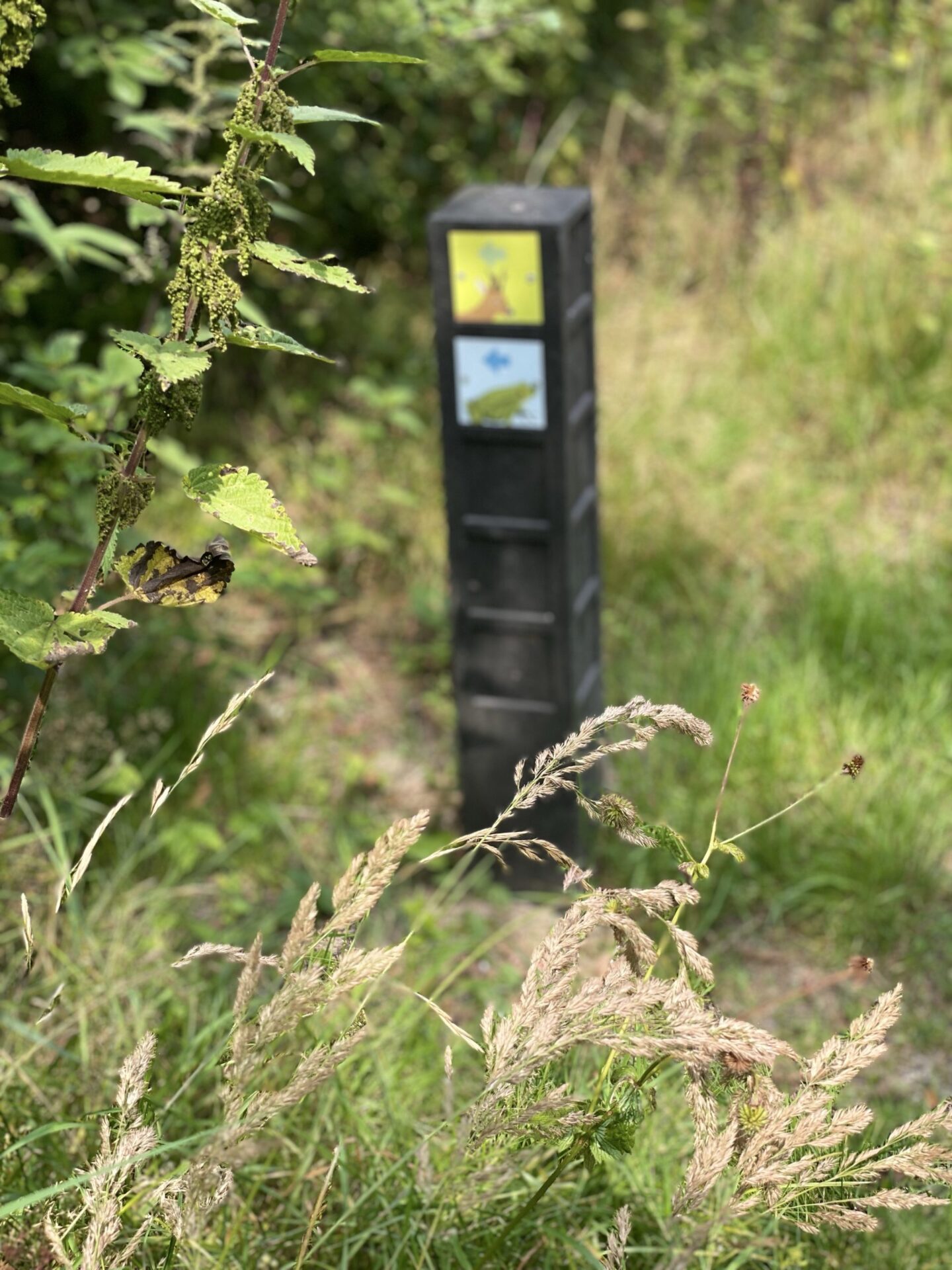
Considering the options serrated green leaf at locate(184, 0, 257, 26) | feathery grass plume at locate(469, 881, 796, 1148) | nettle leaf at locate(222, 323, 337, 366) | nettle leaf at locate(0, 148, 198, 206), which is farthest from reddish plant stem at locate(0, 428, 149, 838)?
feathery grass plume at locate(469, 881, 796, 1148)

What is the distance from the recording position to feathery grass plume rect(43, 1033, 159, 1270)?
1079mm

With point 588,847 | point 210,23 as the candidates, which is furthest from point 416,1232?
point 210,23

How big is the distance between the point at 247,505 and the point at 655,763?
2185 mm

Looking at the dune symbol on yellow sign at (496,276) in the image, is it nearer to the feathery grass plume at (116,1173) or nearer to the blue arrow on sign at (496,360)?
the blue arrow on sign at (496,360)

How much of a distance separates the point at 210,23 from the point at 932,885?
2322 mm

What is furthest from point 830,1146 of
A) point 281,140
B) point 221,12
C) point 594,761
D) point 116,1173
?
point 221,12

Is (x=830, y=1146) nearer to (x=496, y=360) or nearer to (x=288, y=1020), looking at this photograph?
(x=288, y=1020)

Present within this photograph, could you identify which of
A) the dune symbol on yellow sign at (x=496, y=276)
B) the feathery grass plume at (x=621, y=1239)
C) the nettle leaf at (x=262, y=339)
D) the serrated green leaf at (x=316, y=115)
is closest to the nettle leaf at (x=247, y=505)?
the nettle leaf at (x=262, y=339)

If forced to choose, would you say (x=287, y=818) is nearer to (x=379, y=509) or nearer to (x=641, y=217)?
(x=379, y=509)

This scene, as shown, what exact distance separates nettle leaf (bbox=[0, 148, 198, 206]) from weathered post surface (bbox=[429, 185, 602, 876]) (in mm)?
1536

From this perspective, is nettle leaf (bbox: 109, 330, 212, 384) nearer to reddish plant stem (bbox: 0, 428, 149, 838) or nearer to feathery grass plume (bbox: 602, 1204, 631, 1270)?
reddish plant stem (bbox: 0, 428, 149, 838)

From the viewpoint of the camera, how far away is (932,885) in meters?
2.78

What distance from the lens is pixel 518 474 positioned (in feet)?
8.70

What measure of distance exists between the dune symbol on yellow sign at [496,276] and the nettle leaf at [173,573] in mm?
1431
